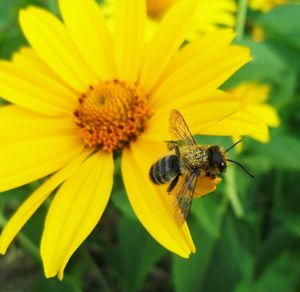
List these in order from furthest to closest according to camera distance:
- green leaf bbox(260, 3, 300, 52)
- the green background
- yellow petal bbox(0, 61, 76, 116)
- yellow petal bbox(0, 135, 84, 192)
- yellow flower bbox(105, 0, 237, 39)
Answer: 1. yellow flower bbox(105, 0, 237, 39)
2. green leaf bbox(260, 3, 300, 52)
3. the green background
4. yellow petal bbox(0, 61, 76, 116)
5. yellow petal bbox(0, 135, 84, 192)

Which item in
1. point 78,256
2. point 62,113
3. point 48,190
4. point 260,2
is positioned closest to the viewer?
point 48,190

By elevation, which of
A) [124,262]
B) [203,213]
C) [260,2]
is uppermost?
[260,2]

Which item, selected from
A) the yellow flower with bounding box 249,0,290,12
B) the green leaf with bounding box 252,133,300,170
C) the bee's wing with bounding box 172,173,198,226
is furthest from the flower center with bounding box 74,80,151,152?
the yellow flower with bounding box 249,0,290,12

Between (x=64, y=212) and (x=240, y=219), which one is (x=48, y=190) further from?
(x=240, y=219)

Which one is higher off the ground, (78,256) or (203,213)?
(203,213)

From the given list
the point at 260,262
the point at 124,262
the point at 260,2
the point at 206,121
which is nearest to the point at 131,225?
the point at 124,262

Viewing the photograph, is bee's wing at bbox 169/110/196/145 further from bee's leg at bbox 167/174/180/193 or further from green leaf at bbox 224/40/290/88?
green leaf at bbox 224/40/290/88
